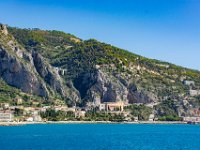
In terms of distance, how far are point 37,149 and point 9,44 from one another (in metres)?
121

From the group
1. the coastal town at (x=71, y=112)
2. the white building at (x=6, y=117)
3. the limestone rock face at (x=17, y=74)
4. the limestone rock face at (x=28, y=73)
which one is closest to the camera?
the white building at (x=6, y=117)

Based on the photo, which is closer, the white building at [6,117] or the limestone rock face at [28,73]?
the white building at [6,117]

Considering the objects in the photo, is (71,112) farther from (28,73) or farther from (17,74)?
(17,74)

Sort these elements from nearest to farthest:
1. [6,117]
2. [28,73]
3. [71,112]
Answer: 1. [6,117]
2. [71,112]
3. [28,73]

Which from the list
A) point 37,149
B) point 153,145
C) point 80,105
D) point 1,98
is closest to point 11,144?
point 37,149

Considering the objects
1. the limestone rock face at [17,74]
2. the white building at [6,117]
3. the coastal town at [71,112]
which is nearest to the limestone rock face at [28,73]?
the limestone rock face at [17,74]

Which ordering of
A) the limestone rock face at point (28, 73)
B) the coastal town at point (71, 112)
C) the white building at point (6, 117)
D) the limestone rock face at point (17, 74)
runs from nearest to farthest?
the white building at point (6, 117) → the coastal town at point (71, 112) → the limestone rock face at point (17, 74) → the limestone rock face at point (28, 73)

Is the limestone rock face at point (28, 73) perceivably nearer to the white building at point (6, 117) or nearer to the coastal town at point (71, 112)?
the coastal town at point (71, 112)

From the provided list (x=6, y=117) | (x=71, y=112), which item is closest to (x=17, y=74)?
(x=71, y=112)

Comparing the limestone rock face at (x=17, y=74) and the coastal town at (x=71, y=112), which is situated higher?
the limestone rock face at (x=17, y=74)

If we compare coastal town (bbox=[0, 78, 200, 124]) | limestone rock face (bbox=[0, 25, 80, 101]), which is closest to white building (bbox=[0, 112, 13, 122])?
coastal town (bbox=[0, 78, 200, 124])

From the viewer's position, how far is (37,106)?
18000 centimetres

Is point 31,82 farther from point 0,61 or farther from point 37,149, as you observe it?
point 37,149

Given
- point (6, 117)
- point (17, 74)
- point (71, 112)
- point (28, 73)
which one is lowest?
point (6, 117)
